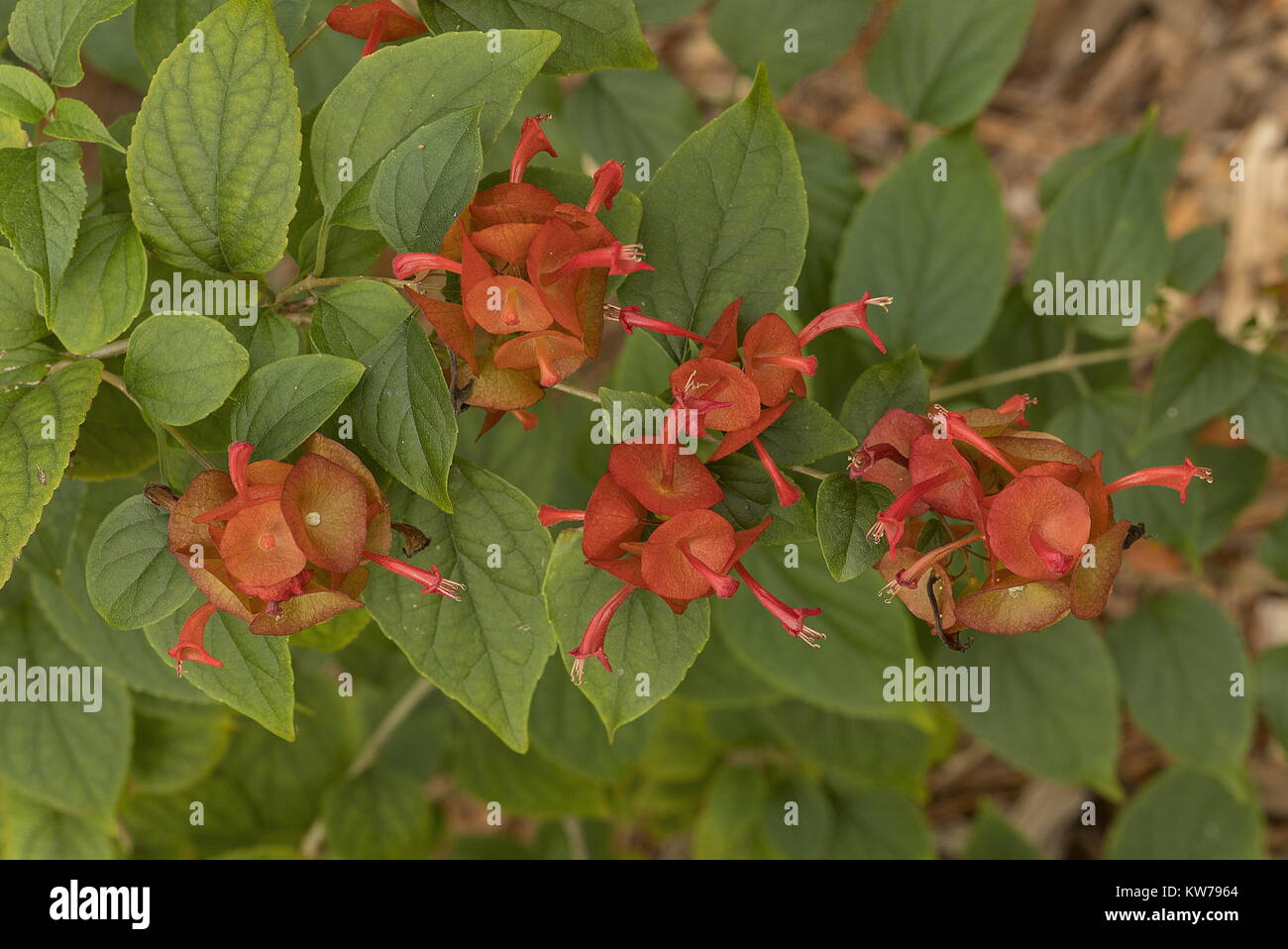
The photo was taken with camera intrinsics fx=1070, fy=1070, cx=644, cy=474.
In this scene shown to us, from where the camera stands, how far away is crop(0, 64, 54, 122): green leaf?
679 millimetres

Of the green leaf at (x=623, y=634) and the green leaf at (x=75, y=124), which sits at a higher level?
the green leaf at (x=75, y=124)

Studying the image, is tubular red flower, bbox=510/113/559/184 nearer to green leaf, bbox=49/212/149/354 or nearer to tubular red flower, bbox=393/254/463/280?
tubular red flower, bbox=393/254/463/280

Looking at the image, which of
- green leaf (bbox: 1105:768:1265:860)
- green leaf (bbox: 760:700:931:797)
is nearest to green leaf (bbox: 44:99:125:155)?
green leaf (bbox: 760:700:931:797)

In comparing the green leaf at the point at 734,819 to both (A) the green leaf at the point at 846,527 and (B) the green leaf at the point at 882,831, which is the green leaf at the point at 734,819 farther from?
(A) the green leaf at the point at 846,527

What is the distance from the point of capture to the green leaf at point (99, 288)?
0.69 m

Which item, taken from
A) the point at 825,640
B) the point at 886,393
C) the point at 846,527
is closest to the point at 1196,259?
the point at 825,640

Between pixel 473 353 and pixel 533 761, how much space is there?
0.93 m

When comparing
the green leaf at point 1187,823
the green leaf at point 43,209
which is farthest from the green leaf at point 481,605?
the green leaf at point 1187,823

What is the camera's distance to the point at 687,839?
82.0 inches

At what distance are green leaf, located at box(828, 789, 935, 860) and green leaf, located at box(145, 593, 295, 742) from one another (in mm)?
992

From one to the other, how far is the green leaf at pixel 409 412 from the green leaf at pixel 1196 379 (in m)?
0.77

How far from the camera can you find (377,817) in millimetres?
1385

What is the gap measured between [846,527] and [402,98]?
40 centimetres
